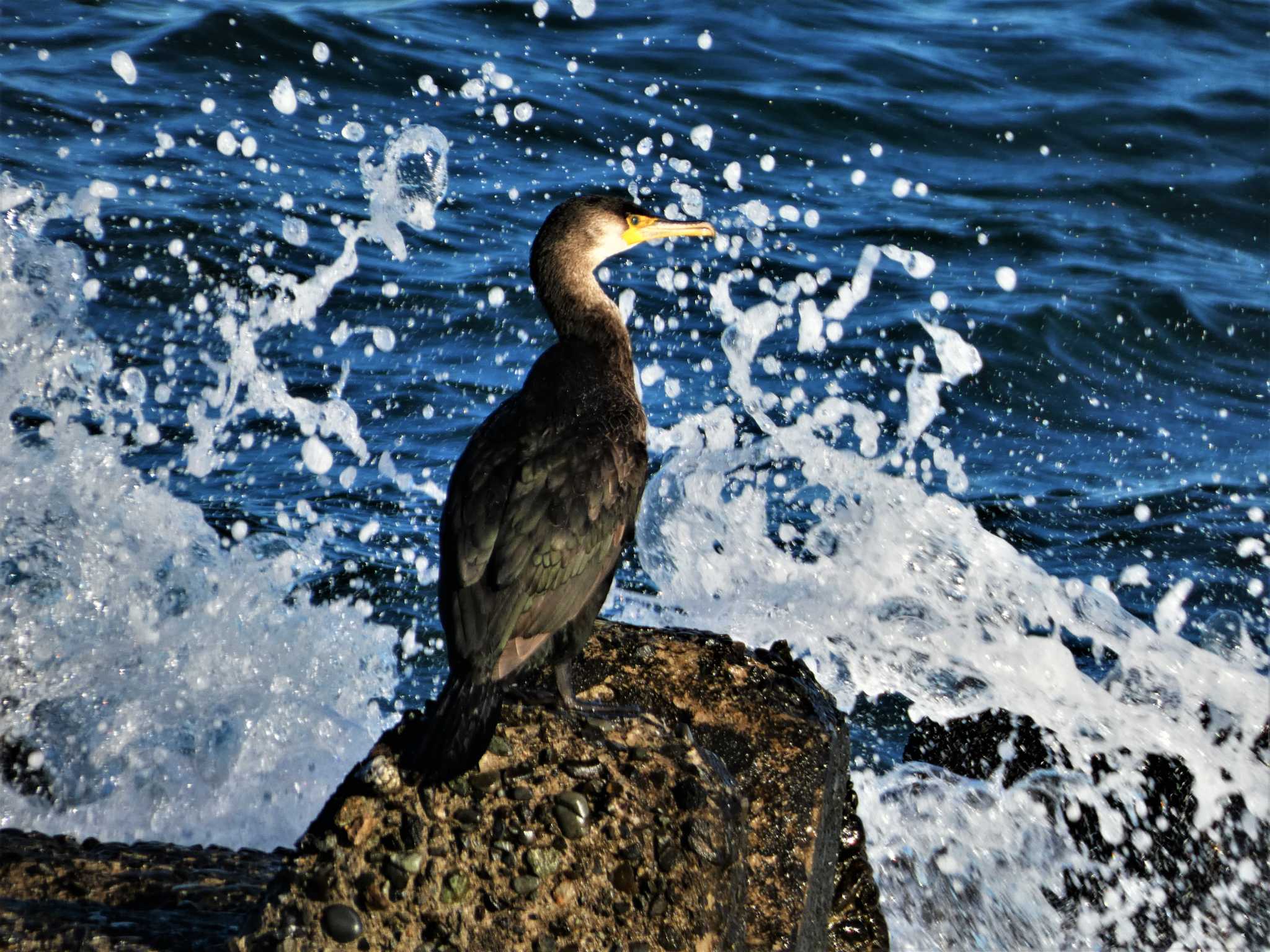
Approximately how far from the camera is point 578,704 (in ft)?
10.4

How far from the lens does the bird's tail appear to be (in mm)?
2670

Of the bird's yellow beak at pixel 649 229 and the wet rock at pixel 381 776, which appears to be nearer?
the wet rock at pixel 381 776

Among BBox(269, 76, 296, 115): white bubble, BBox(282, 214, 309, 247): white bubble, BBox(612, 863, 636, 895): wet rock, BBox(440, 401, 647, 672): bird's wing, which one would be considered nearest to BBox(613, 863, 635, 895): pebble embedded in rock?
BBox(612, 863, 636, 895): wet rock

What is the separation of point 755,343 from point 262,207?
2.90 m

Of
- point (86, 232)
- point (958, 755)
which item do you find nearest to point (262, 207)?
point (86, 232)

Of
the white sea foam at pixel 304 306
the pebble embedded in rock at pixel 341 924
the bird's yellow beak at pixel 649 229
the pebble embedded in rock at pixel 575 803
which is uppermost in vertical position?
the bird's yellow beak at pixel 649 229

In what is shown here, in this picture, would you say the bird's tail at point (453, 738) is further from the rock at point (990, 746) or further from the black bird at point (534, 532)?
the rock at point (990, 746)

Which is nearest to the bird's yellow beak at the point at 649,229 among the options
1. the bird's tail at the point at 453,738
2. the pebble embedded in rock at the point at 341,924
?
the bird's tail at the point at 453,738

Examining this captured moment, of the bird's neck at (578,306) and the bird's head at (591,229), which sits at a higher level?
the bird's head at (591,229)

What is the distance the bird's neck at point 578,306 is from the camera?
13.6 feet

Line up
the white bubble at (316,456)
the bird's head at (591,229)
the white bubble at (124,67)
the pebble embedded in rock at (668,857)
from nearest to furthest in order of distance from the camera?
1. the pebble embedded in rock at (668,857)
2. the bird's head at (591,229)
3. the white bubble at (316,456)
4. the white bubble at (124,67)

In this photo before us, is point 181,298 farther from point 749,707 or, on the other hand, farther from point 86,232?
point 749,707

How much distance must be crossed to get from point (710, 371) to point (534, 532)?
14.8 ft

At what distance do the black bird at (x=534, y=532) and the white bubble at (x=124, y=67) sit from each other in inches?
284
